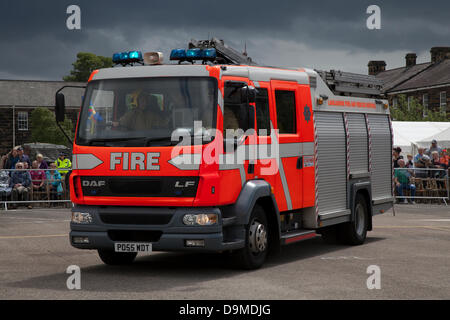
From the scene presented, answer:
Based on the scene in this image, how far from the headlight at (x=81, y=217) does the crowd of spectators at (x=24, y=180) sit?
1328 cm

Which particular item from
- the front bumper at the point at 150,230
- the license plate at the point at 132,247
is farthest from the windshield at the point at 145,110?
the license plate at the point at 132,247

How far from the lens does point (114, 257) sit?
1195cm

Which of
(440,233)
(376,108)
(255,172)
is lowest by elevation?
(440,233)

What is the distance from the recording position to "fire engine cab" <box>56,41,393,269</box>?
10430mm

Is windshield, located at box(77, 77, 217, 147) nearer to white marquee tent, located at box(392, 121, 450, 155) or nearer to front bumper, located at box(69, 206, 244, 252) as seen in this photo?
front bumper, located at box(69, 206, 244, 252)

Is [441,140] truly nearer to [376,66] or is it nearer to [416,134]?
[416,134]

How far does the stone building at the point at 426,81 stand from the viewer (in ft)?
201

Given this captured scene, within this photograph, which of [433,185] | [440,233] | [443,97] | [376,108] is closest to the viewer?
[376,108]

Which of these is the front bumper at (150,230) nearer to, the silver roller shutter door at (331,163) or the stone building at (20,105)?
the silver roller shutter door at (331,163)

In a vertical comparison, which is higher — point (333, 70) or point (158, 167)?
point (333, 70)

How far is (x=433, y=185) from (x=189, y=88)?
1827cm

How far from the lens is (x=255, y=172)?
447 inches

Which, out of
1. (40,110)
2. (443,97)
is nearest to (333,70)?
(443,97)
